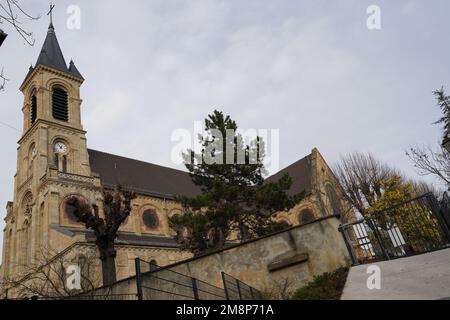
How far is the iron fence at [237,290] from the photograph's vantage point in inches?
302

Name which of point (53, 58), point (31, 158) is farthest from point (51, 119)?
point (53, 58)

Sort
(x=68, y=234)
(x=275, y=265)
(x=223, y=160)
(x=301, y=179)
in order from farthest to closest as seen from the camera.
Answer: (x=301, y=179), (x=68, y=234), (x=223, y=160), (x=275, y=265)

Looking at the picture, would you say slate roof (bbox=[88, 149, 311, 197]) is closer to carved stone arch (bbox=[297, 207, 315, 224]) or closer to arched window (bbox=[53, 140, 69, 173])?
carved stone arch (bbox=[297, 207, 315, 224])

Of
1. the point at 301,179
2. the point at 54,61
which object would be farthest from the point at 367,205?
the point at 54,61

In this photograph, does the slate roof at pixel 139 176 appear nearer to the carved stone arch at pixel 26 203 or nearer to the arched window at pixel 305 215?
the carved stone arch at pixel 26 203

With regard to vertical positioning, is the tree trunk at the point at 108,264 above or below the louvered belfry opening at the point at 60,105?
below

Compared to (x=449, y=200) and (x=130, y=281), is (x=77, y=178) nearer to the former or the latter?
Answer: (x=130, y=281)

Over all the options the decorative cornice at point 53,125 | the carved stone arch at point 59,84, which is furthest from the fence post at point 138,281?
the carved stone arch at point 59,84

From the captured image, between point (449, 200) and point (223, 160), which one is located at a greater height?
point (223, 160)

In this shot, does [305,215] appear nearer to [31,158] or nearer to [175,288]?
[31,158]

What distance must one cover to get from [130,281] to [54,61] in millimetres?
33492

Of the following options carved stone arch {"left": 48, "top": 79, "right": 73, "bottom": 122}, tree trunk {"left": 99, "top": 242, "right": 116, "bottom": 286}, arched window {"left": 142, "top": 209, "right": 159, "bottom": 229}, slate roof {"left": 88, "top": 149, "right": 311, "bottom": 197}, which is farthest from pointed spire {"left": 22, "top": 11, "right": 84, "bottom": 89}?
tree trunk {"left": 99, "top": 242, "right": 116, "bottom": 286}

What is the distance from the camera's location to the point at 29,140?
32.2m

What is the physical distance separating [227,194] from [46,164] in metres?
18.4
